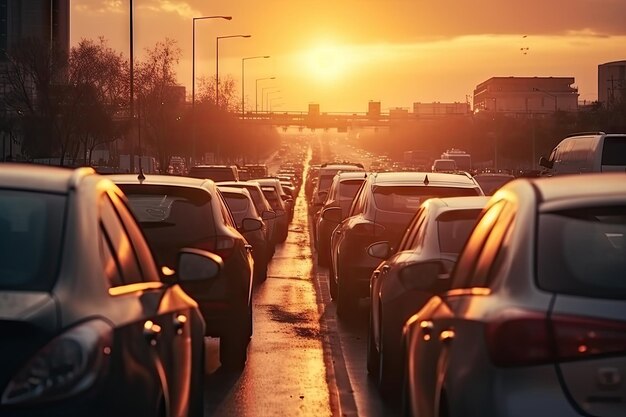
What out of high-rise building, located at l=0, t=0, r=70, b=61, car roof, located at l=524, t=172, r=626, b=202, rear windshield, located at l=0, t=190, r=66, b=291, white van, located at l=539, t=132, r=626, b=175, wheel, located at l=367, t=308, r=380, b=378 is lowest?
wheel, located at l=367, t=308, r=380, b=378

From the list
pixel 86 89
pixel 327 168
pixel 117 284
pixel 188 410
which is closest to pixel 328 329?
pixel 188 410

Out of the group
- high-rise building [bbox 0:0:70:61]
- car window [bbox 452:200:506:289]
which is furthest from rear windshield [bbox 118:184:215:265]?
high-rise building [bbox 0:0:70:61]

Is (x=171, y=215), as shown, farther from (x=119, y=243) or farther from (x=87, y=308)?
(x=87, y=308)

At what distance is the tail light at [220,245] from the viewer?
11.8 meters

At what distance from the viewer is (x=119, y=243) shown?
5762mm

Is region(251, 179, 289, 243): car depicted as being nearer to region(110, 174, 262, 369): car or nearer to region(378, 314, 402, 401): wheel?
region(110, 174, 262, 369): car

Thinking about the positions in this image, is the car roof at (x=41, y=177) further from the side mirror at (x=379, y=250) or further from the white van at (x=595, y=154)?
the white van at (x=595, y=154)

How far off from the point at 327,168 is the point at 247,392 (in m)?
33.5

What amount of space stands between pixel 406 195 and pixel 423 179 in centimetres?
27

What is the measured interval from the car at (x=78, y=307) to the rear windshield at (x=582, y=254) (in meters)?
1.60

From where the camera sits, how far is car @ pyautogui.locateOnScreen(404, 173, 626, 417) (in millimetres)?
4613

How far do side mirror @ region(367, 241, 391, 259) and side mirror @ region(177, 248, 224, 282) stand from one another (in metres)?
4.35

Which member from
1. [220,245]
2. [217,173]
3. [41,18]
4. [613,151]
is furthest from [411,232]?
[41,18]

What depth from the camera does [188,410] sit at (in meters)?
6.83
